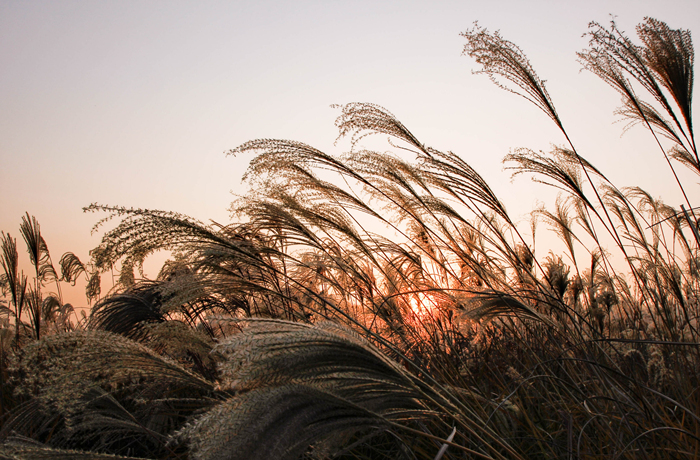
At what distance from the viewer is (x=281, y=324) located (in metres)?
0.96

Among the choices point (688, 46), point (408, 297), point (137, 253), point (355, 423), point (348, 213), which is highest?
point (688, 46)

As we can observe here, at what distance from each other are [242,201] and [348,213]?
0.80 m

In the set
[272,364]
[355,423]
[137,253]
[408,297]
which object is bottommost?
[355,423]

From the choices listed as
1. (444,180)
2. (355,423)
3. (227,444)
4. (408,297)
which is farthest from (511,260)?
(227,444)

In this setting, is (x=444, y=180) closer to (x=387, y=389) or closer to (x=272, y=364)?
(x=387, y=389)

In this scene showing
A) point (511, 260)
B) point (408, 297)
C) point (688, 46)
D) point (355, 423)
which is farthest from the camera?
point (408, 297)

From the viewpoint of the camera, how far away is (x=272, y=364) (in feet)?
2.68

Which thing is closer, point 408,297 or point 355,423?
point 355,423

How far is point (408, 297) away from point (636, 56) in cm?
209

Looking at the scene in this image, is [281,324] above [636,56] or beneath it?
beneath

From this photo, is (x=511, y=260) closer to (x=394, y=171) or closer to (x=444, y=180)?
(x=444, y=180)

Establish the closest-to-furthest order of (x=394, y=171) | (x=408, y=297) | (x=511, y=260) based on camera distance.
Answer: (x=511, y=260) < (x=394, y=171) < (x=408, y=297)

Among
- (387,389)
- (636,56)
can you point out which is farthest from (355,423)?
(636,56)

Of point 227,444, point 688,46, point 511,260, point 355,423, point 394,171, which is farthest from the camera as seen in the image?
point 394,171
